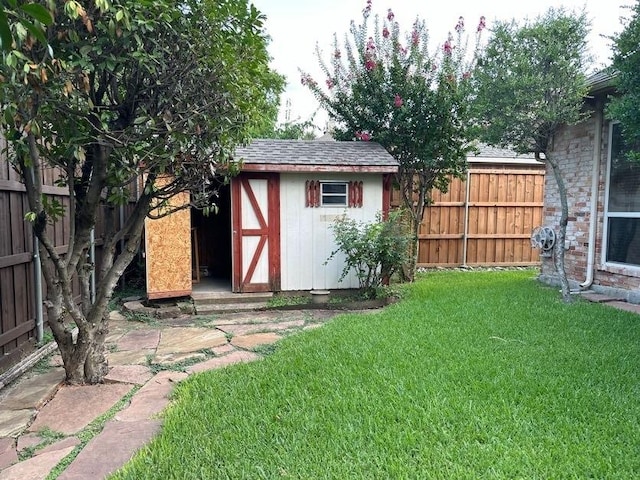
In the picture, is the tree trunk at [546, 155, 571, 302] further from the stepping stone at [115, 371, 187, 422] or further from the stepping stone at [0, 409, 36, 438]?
the stepping stone at [0, 409, 36, 438]

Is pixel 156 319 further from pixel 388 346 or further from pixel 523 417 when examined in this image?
pixel 523 417

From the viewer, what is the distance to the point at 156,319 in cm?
591

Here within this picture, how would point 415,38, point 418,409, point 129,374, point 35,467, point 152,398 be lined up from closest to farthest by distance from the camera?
point 35,467 < point 418,409 < point 152,398 < point 129,374 < point 415,38

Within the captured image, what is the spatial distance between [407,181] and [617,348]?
5152 millimetres

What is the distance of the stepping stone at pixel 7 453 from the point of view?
240 centimetres

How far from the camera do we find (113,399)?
10.5 feet

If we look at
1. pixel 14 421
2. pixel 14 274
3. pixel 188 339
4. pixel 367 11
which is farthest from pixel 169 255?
pixel 367 11

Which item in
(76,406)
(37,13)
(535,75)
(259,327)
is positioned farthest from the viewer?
(535,75)

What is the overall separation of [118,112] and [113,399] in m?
2.13

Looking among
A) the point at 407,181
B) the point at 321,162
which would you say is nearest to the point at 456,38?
the point at 407,181

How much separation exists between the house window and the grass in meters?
1.79

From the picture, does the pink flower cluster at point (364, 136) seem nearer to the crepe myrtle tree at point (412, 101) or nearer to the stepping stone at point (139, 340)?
the crepe myrtle tree at point (412, 101)

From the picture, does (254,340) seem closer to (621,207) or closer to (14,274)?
(14,274)

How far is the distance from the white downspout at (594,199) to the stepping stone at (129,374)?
6.28 metres
